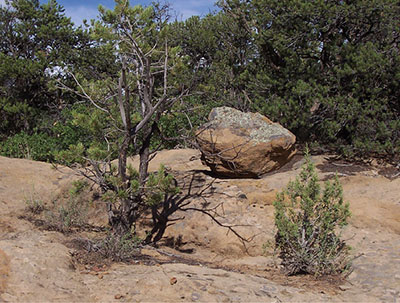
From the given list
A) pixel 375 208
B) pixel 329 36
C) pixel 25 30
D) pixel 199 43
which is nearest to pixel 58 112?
pixel 25 30

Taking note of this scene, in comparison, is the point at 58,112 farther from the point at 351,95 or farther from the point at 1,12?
the point at 351,95

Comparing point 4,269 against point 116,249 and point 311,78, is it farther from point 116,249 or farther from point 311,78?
point 311,78

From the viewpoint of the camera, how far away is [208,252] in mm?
5457

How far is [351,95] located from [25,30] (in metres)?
10.00

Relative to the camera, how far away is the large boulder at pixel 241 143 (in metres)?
6.72

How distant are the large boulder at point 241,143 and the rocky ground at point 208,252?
228mm

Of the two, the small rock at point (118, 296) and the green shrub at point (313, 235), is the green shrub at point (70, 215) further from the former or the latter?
the green shrub at point (313, 235)

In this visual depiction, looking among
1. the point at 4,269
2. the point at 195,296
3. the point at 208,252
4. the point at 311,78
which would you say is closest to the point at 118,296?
the point at 195,296

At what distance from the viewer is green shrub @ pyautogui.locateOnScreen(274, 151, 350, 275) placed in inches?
164

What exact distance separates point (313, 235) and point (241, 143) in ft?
8.67

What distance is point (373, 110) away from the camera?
7781 millimetres

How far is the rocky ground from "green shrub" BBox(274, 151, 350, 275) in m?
0.15

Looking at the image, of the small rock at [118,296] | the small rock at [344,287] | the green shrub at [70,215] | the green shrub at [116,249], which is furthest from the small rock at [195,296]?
the green shrub at [70,215]

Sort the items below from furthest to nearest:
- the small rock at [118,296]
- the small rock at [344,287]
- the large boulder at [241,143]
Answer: the large boulder at [241,143]
the small rock at [344,287]
the small rock at [118,296]
